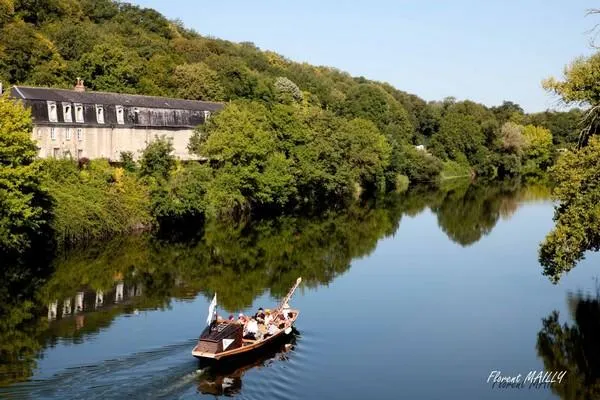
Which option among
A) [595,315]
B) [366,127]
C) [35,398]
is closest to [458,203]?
[366,127]

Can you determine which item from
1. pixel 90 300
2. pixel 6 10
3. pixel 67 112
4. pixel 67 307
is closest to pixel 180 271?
pixel 90 300

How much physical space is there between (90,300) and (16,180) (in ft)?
32.0

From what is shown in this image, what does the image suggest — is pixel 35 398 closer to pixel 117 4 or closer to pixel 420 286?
pixel 420 286

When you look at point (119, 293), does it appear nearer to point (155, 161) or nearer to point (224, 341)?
point (224, 341)

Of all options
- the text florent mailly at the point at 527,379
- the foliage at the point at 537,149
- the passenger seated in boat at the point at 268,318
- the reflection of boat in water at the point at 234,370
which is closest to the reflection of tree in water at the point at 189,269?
the passenger seated in boat at the point at 268,318

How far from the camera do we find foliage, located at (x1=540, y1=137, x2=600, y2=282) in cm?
2925

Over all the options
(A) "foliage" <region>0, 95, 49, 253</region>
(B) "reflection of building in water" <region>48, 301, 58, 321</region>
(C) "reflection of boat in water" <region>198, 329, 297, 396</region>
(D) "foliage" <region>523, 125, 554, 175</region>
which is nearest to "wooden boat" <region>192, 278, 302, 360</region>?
(C) "reflection of boat in water" <region>198, 329, 297, 396</region>

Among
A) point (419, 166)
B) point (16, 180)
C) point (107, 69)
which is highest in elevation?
point (107, 69)

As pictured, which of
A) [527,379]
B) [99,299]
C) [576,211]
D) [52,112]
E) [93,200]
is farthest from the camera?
[52,112]

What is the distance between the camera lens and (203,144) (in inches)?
2586

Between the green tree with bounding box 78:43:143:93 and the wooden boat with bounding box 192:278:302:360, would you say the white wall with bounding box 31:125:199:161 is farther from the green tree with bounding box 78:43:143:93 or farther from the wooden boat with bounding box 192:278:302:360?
the wooden boat with bounding box 192:278:302:360

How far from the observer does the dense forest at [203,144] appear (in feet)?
155

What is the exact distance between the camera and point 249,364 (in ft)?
86.2

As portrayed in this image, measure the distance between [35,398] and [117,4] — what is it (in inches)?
4394
